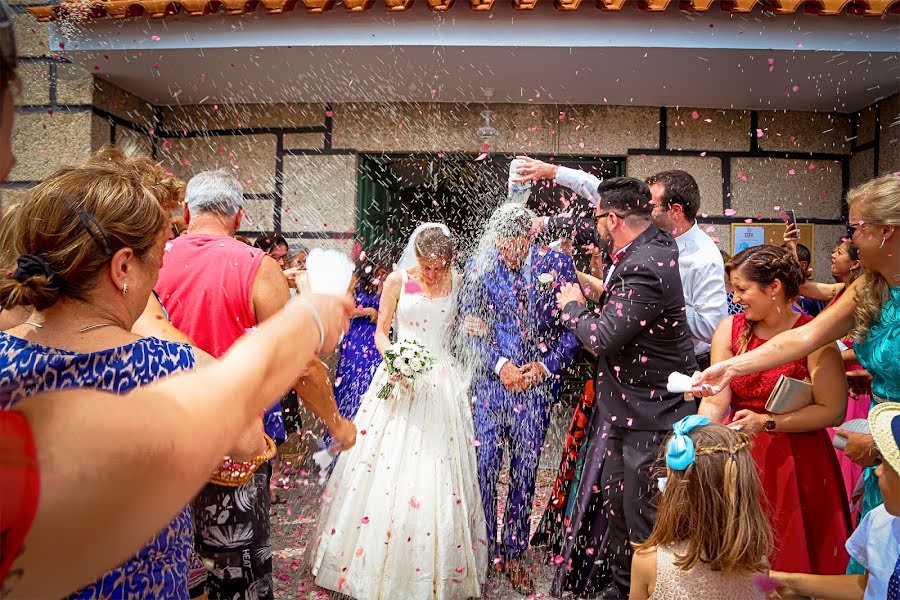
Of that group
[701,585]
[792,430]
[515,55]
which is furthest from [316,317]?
[515,55]

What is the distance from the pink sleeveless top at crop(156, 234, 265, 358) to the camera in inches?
113

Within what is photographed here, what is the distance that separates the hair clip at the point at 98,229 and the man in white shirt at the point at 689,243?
2954 millimetres

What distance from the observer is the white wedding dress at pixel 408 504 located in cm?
385

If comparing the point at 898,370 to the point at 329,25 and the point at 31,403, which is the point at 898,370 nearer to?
the point at 31,403

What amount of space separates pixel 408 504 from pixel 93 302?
256 cm

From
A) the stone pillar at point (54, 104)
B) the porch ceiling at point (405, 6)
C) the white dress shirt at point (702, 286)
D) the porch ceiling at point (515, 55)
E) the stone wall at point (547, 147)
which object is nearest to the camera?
the white dress shirt at point (702, 286)

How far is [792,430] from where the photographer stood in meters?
3.30

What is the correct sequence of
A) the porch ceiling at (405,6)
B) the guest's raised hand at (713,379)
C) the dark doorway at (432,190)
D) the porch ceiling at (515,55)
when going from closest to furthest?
the guest's raised hand at (713,379), the porch ceiling at (405,6), the porch ceiling at (515,55), the dark doorway at (432,190)

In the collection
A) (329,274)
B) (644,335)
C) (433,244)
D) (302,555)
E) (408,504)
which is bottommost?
(302,555)

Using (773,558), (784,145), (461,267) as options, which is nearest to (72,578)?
(773,558)

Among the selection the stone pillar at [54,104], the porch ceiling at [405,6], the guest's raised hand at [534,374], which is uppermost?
the porch ceiling at [405,6]

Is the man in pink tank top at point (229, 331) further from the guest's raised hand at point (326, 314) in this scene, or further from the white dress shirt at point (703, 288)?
the white dress shirt at point (703, 288)

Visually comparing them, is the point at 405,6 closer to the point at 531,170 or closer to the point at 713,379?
the point at 531,170

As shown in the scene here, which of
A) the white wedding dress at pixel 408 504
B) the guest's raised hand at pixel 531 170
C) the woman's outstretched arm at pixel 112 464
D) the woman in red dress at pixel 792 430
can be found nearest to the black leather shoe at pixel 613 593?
the white wedding dress at pixel 408 504
